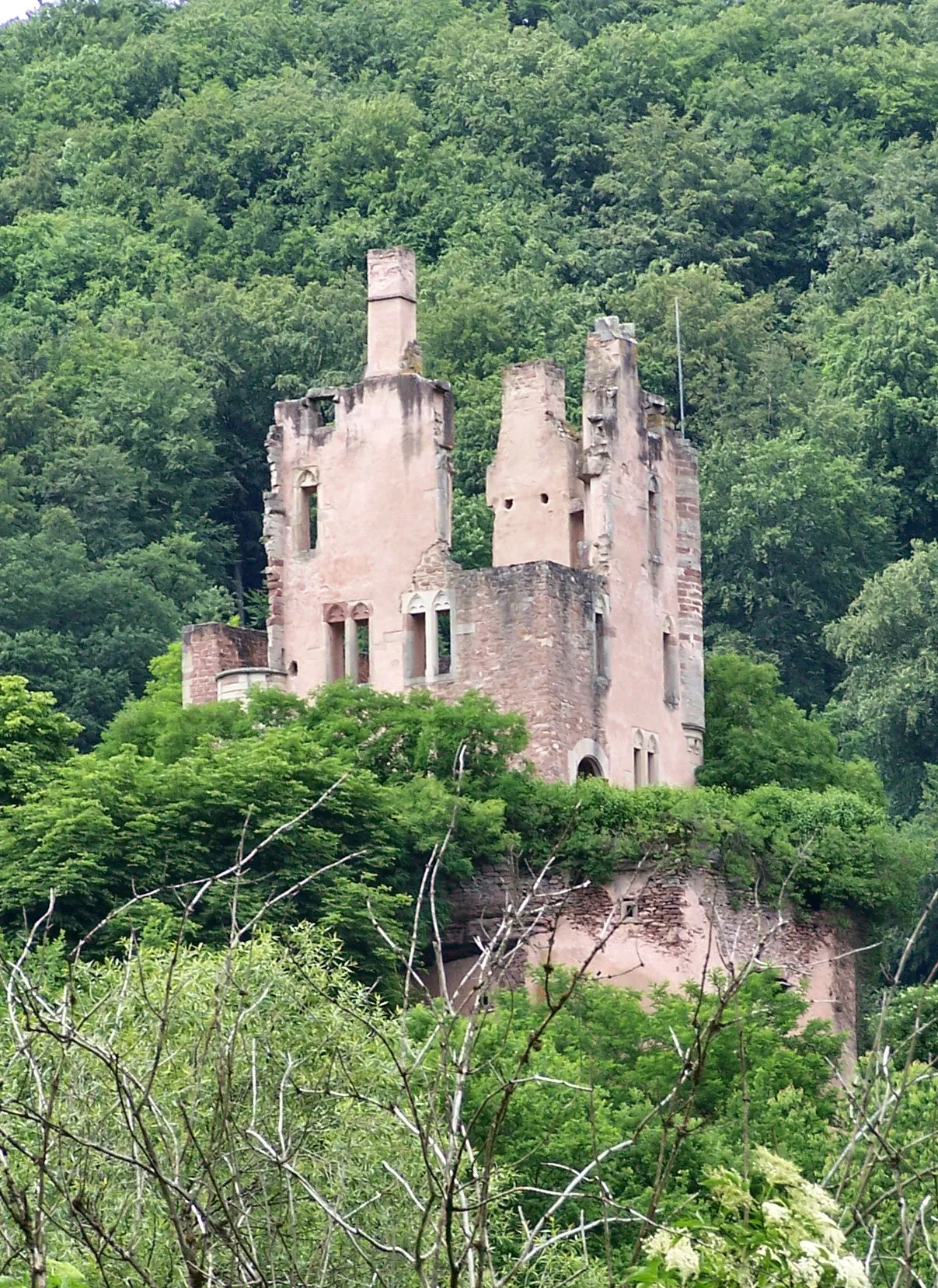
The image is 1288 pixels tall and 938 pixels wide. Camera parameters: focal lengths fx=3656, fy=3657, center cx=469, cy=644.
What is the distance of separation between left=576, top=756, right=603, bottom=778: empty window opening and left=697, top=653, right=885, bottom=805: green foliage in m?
2.37

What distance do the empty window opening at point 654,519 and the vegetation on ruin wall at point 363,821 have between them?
10.5ft

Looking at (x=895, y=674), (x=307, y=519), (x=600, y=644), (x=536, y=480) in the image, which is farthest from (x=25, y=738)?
(x=895, y=674)

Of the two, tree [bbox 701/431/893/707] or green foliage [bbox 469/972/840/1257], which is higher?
tree [bbox 701/431/893/707]

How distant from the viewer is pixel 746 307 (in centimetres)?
6794

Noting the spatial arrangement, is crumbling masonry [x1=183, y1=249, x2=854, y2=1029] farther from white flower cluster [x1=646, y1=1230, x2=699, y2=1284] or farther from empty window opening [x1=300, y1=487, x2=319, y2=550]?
white flower cluster [x1=646, y1=1230, x2=699, y2=1284]

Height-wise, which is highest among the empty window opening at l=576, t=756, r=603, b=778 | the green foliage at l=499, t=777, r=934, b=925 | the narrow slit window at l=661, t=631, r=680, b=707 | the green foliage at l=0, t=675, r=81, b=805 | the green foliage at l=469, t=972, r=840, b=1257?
the narrow slit window at l=661, t=631, r=680, b=707

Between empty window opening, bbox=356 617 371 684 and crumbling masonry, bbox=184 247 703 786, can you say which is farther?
empty window opening, bbox=356 617 371 684

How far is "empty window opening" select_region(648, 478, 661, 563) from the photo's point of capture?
140ft

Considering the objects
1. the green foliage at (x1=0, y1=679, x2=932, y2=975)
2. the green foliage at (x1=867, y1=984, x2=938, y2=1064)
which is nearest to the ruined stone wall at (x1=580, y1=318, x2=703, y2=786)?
the green foliage at (x1=0, y1=679, x2=932, y2=975)

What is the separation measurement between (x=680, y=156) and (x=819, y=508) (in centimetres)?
1427

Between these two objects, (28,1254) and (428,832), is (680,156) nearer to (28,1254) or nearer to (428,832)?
(428,832)

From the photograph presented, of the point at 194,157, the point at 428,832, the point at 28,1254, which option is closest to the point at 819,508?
the point at 194,157

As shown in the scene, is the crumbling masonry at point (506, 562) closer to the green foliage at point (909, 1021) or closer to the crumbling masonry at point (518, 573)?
the crumbling masonry at point (518, 573)

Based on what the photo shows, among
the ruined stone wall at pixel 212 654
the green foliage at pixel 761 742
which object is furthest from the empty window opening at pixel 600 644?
the ruined stone wall at pixel 212 654
